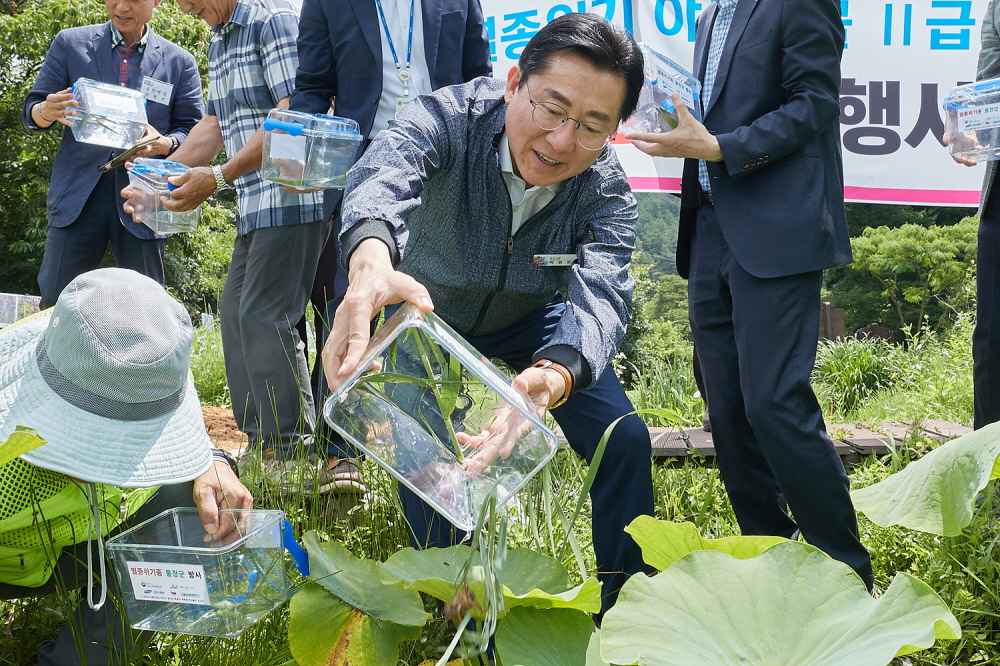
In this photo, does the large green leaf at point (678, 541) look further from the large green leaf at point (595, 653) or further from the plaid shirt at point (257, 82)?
the plaid shirt at point (257, 82)

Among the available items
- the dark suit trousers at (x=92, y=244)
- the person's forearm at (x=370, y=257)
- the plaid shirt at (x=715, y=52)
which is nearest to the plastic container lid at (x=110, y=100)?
the dark suit trousers at (x=92, y=244)

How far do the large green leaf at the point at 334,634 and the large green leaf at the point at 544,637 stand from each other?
193 millimetres

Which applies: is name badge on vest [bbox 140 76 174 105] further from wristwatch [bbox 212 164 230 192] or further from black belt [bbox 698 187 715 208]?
black belt [bbox 698 187 715 208]

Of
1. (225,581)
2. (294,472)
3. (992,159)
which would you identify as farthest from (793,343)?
(225,581)

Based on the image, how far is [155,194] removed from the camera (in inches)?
129

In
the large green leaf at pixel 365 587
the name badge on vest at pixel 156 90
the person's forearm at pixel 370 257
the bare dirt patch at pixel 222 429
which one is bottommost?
the bare dirt patch at pixel 222 429

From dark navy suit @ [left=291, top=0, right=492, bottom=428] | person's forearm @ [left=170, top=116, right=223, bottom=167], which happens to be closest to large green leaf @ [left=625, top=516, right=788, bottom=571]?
dark navy suit @ [left=291, top=0, right=492, bottom=428]

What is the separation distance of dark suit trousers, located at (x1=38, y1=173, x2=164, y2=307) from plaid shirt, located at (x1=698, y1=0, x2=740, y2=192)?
2150mm

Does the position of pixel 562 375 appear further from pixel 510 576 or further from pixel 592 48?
pixel 592 48

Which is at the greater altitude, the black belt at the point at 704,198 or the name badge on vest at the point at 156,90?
the name badge on vest at the point at 156,90

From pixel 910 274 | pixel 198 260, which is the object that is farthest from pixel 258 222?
pixel 198 260

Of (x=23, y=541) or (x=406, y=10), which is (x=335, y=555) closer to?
(x=23, y=541)

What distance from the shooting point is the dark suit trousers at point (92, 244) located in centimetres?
358

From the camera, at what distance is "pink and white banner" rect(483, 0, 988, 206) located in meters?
4.73
